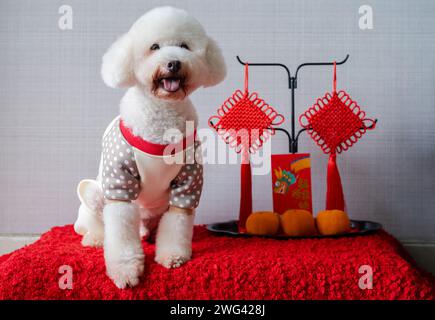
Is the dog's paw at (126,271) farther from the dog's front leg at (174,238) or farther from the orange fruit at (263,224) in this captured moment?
the orange fruit at (263,224)

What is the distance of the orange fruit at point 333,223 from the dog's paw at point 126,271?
0.58 m

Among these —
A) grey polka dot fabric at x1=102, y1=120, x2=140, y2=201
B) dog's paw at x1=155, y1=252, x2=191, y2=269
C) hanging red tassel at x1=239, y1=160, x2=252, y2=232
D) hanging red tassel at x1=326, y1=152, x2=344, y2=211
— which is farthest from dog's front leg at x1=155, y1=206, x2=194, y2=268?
hanging red tassel at x1=326, y1=152, x2=344, y2=211

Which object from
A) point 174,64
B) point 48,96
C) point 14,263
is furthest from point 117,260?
point 48,96

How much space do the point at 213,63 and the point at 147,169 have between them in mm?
301

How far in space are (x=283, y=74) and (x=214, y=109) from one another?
271 millimetres

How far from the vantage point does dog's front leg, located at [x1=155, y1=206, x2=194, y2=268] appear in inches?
41.8

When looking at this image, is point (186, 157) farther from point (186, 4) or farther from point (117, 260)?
point (186, 4)

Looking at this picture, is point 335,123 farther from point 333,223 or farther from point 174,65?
point 174,65

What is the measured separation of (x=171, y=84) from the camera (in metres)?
1.03

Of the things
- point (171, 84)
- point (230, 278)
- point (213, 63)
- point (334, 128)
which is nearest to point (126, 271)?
point (230, 278)

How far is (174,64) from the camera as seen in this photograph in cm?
100

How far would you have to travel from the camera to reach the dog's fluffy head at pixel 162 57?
1.02 meters

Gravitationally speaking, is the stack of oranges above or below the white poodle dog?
below

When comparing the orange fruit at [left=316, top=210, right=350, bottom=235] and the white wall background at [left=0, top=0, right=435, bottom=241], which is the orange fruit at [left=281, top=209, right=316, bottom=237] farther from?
the white wall background at [left=0, top=0, right=435, bottom=241]
